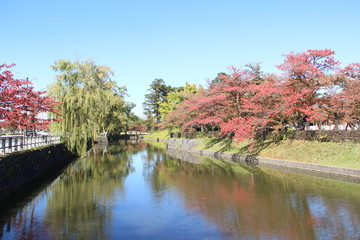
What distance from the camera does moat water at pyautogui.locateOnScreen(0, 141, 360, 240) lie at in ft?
29.7

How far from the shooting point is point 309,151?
72.3ft

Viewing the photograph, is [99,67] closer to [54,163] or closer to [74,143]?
[74,143]

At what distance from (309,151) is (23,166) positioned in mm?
19607

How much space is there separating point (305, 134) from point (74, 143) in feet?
70.9

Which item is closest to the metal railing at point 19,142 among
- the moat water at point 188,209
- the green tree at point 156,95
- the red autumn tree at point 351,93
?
the moat water at point 188,209

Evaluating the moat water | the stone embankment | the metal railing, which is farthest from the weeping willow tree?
the stone embankment

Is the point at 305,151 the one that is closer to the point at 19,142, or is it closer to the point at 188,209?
the point at 188,209

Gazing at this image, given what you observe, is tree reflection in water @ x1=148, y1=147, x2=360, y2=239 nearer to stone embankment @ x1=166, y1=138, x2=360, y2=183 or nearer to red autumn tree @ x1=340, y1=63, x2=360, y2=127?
stone embankment @ x1=166, y1=138, x2=360, y2=183

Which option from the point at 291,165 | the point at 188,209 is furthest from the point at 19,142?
the point at 291,165

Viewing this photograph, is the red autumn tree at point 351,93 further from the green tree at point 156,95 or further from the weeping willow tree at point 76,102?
the green tree at point 156,95

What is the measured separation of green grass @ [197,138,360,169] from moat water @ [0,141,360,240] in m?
2.89

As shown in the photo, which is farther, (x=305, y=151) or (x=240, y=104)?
(x=240, y=104)

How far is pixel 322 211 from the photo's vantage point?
11.0m

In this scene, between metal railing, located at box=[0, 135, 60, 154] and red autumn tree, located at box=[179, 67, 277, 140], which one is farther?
red autumn tree, located at box=[179, 67, 277, 140]
